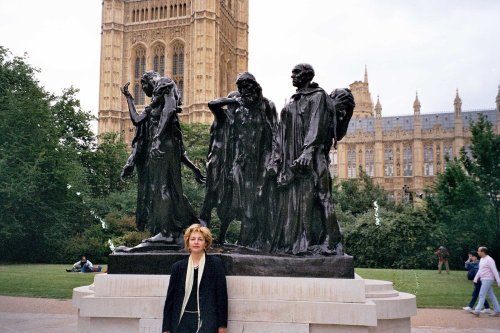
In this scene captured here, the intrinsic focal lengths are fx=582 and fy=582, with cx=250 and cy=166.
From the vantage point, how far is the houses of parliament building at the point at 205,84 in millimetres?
73562

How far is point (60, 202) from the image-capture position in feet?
99.5

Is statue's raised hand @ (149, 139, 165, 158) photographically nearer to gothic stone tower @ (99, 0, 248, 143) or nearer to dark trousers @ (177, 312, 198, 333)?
dark trousers @ (177, 312, 198, 333)

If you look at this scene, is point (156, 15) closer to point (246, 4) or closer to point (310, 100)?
point (246, 4)

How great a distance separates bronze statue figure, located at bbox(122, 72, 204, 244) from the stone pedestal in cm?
94

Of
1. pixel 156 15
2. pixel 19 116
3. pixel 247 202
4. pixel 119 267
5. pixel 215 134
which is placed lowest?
pixel 119 267

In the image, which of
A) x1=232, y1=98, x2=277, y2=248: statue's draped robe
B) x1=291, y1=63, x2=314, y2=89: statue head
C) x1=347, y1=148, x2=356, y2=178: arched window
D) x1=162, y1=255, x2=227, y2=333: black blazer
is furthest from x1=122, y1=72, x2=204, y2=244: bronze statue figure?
x1=347, y1=148, x2=356, y2=178: arched window

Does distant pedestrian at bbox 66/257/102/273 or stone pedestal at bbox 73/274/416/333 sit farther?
distant pedestrian at bbox 66/257/102/273

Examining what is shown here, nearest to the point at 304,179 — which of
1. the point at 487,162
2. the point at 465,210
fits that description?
the point at 487,162

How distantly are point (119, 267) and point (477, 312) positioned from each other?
25.4 feet

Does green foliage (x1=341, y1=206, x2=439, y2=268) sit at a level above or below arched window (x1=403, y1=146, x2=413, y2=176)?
below

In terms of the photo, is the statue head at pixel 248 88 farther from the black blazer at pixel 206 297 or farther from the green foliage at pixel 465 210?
the green foliage at pixel 465 210

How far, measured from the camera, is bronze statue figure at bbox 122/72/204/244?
7863 mm

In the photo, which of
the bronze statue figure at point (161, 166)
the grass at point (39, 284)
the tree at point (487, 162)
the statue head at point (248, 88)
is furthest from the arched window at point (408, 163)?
the bronze statue figure at point (161, 166)

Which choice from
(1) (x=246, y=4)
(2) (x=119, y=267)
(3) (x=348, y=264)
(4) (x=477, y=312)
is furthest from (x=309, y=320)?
(1) (x=246, y=4)
